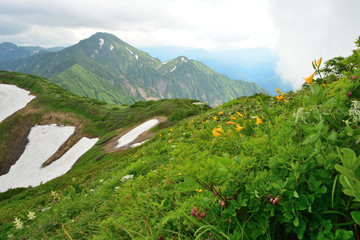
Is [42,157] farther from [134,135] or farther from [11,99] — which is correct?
Answer: [11,99]

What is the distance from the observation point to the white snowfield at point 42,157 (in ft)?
107

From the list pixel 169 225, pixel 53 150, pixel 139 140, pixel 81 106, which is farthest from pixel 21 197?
pixel 81 106

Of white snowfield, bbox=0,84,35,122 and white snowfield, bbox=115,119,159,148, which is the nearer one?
white snowfield, bbox=115,119,159,148

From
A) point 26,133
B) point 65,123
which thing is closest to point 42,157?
point 65,123

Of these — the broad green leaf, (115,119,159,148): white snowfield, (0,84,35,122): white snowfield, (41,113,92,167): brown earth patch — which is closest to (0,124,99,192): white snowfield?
(41,113,92,167): brown earth patch

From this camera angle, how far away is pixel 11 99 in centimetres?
6675

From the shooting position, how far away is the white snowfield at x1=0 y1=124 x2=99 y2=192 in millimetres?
32750

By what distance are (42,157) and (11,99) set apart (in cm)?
4232

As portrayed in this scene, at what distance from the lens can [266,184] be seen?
57.7 inches

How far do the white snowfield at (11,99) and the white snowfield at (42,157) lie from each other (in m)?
18.4

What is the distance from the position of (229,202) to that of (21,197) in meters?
22.2

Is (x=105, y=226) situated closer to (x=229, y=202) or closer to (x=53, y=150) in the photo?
(x=229, y=202)

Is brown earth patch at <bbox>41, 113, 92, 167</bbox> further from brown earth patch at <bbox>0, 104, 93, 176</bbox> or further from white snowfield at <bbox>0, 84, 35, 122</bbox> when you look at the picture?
white snowfield at <bbox>0, 84, 35, 122</bbox>

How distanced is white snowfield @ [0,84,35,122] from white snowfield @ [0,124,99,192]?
724 inches
